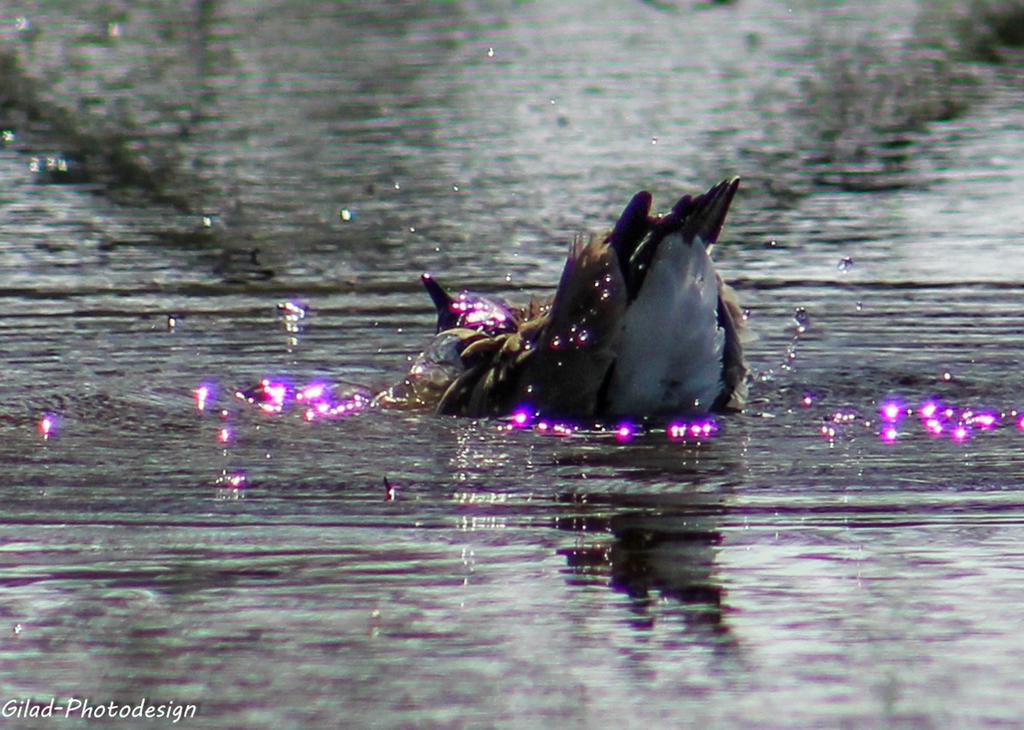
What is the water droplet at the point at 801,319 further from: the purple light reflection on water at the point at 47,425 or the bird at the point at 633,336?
the purple light reflection on water at the point at 47,425

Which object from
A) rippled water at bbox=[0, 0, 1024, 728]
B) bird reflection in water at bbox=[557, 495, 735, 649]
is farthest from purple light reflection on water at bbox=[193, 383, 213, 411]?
bird reflection in water at bbox=[557, 495, 735, 649]

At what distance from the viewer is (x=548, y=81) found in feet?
47.9

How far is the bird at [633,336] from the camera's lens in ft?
22.7

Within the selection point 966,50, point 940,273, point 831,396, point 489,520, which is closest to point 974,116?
point 966,50

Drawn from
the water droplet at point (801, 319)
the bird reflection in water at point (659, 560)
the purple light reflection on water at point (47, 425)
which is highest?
the water droplet at point (801, 319)

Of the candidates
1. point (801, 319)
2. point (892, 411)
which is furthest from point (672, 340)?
point (801, 319)

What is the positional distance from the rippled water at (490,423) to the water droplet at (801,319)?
0.03 meters

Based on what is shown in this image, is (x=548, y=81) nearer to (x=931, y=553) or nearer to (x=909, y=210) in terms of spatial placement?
(x=909, y=210)

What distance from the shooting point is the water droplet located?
8.55 metres

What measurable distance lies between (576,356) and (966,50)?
9677mm

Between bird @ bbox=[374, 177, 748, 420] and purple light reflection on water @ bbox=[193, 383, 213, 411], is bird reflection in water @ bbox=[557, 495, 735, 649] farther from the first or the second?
purple light reflection on water @ bbox=[193, 383, 213, 411]

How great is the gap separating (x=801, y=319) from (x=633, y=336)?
185 cm

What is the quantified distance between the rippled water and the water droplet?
0.03 m

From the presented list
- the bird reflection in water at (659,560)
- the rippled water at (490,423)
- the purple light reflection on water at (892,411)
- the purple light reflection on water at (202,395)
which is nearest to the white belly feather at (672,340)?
the rippled water at (490,423)
